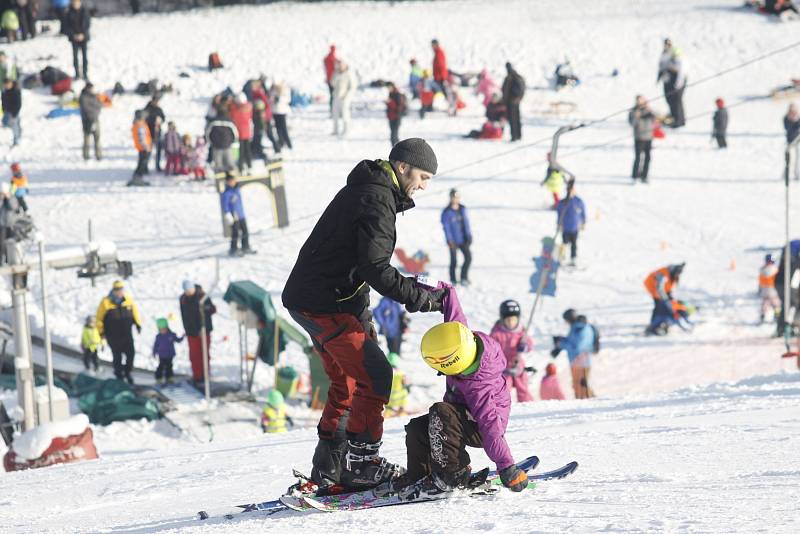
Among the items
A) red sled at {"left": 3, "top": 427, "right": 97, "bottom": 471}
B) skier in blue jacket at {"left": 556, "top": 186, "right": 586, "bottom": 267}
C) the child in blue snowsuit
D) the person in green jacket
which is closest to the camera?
red sled at {"left": 3, "top": 427, "right": 97, "bottom": 471}

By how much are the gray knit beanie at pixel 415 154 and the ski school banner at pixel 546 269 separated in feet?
33.9

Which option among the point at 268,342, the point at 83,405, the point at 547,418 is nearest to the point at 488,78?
the point at 268,342

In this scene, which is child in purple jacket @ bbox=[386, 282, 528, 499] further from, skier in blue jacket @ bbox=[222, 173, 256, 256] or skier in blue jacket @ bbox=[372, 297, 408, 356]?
skier in blue jacket @ bbox=[222, 173, 256, 256]

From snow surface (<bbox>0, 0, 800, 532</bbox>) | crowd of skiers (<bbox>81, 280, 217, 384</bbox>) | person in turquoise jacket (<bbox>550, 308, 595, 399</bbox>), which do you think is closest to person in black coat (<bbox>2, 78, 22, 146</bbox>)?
snow surface (<bbox>0, 0, 800, 532</bbox>)

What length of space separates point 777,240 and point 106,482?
12579mm

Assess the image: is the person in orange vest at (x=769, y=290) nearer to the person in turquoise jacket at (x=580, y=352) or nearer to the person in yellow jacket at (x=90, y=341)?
the person in turquoise jacket at (x=580, y=352)

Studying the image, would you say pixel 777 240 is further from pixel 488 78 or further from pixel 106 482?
pixel 106 482

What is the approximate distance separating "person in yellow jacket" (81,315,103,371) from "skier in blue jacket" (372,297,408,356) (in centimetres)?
335

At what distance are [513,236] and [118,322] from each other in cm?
624

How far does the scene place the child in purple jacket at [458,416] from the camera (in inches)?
205

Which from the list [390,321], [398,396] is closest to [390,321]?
[390,321]

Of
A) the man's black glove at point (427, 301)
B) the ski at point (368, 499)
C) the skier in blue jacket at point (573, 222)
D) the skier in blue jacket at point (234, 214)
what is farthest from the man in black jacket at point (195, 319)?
the man's black glove at point (427, 301)

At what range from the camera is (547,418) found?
8.38 m

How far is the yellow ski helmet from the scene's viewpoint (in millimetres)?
5174
